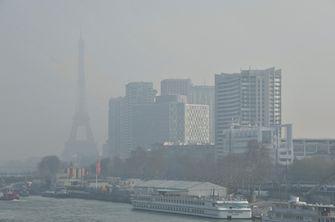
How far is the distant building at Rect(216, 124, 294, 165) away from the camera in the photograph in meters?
45.9

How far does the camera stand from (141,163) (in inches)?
1956

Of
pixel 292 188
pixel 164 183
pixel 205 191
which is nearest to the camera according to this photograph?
pixel 205 191

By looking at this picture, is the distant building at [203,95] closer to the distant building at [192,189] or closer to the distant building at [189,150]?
the distant building at [189,150]

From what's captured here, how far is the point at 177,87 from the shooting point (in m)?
82.8

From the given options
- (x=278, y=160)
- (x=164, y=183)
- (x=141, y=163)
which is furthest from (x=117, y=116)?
(x=164, y=183)

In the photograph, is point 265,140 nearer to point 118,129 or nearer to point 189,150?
point 189,150

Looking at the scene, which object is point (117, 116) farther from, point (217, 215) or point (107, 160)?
point (217, 215)

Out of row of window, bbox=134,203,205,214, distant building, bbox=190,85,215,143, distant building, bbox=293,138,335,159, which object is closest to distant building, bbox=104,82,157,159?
distant building, bbox=190,85,215,143

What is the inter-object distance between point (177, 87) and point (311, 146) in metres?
34.8

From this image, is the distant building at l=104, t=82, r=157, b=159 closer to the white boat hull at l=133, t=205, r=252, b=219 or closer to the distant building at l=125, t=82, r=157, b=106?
the distant building at l=125, t=82, r=157, b=106

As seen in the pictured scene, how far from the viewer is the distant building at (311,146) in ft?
156

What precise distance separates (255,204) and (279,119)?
98.5ft

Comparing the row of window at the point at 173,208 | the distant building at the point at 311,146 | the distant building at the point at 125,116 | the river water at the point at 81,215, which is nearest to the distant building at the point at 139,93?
the distant building at the point at 125,116

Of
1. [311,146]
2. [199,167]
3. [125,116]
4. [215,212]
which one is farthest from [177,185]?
[125,116]
